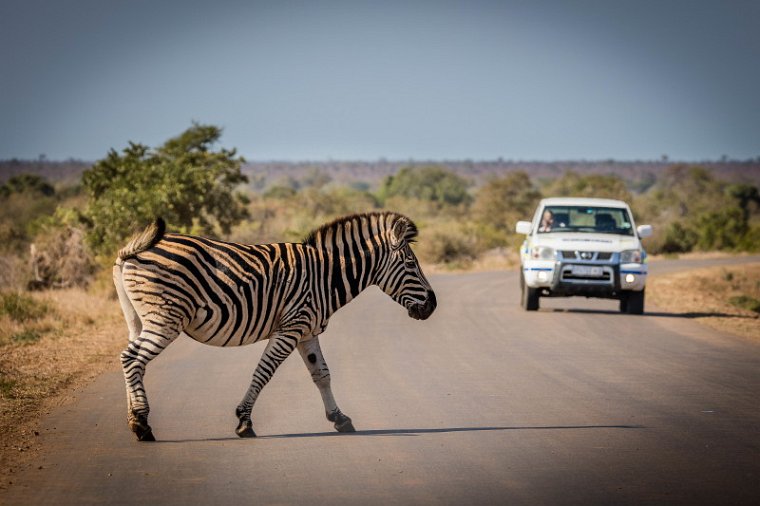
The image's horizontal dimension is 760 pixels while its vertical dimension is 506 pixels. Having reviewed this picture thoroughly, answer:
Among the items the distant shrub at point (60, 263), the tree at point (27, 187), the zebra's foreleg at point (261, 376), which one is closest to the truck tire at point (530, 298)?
the distant shrub at point (60, 263)

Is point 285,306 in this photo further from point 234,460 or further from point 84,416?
point 84,416

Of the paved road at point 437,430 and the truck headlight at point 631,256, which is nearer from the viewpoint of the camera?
the paved road at point 437,430

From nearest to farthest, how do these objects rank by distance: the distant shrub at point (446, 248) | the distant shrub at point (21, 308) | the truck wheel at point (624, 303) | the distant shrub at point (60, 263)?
the distant shrub at point (21, 308) < the truck wheel at point (624, 303) < the distant shrub at point (60, 263) < the distant shrub at point (446, 248)

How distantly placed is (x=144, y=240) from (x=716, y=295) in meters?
23.6

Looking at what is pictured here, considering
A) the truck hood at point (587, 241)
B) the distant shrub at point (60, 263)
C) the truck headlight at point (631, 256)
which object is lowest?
the distant shrub at point (60, 263)

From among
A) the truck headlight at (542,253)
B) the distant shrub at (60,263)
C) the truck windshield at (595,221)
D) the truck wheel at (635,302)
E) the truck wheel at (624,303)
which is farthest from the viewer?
the distant shrub at (60,263)

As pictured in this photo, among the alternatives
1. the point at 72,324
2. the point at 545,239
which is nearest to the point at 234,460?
the point at 72,324

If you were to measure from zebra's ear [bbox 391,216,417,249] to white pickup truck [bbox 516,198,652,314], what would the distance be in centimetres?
1068

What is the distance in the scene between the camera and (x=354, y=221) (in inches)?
397

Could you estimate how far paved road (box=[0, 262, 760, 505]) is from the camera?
7477mm

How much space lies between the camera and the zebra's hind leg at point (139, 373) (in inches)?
353

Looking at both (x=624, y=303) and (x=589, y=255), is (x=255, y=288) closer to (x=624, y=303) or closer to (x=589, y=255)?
(x=589, y=255)

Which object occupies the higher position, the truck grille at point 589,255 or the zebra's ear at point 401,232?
the zebra's ear at point 401,232

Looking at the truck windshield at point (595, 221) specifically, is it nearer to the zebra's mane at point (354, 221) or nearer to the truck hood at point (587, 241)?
the truck hood at point (587, 241)
